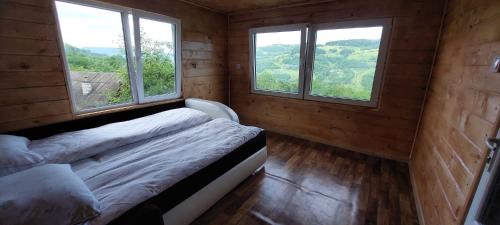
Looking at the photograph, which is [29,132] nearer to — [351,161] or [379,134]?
[351,161]

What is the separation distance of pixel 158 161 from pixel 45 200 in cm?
68

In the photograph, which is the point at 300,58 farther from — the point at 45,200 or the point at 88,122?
the point at 45,200

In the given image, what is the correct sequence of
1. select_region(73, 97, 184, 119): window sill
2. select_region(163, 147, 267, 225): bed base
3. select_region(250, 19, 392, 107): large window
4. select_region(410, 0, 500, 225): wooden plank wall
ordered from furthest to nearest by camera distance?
1. select_region(250, 19, 392, 107): large window
2. select_region(73, 97, 184, 119): window sill
3. select_region(163, 147, 267, 225): bed base
4. select_region(410, 0, 500, 225): wooden plank wall

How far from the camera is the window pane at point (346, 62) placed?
2.65 meters

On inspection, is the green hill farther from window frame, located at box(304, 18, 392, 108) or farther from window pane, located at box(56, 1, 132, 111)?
window pane, located at box(56, 1, 132, 111)

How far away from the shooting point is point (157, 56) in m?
2.85

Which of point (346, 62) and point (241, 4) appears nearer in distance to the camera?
point (346, 62)

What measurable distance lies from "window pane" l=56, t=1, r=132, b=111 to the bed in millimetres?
261

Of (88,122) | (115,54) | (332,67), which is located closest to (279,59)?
(332,67)

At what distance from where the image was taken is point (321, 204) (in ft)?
6.07

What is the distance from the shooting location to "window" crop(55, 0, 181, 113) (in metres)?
2.09

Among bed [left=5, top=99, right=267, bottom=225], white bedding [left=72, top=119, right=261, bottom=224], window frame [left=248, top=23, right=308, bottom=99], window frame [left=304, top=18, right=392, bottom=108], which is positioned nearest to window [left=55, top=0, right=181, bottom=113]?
bed [left=5, top=99, right=267, bottom=225]

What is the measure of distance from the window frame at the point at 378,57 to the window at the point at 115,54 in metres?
2.00

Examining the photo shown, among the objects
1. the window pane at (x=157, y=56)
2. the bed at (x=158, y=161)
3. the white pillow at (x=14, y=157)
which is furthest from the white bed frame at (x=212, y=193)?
the window pane at (x=157, y=56)
